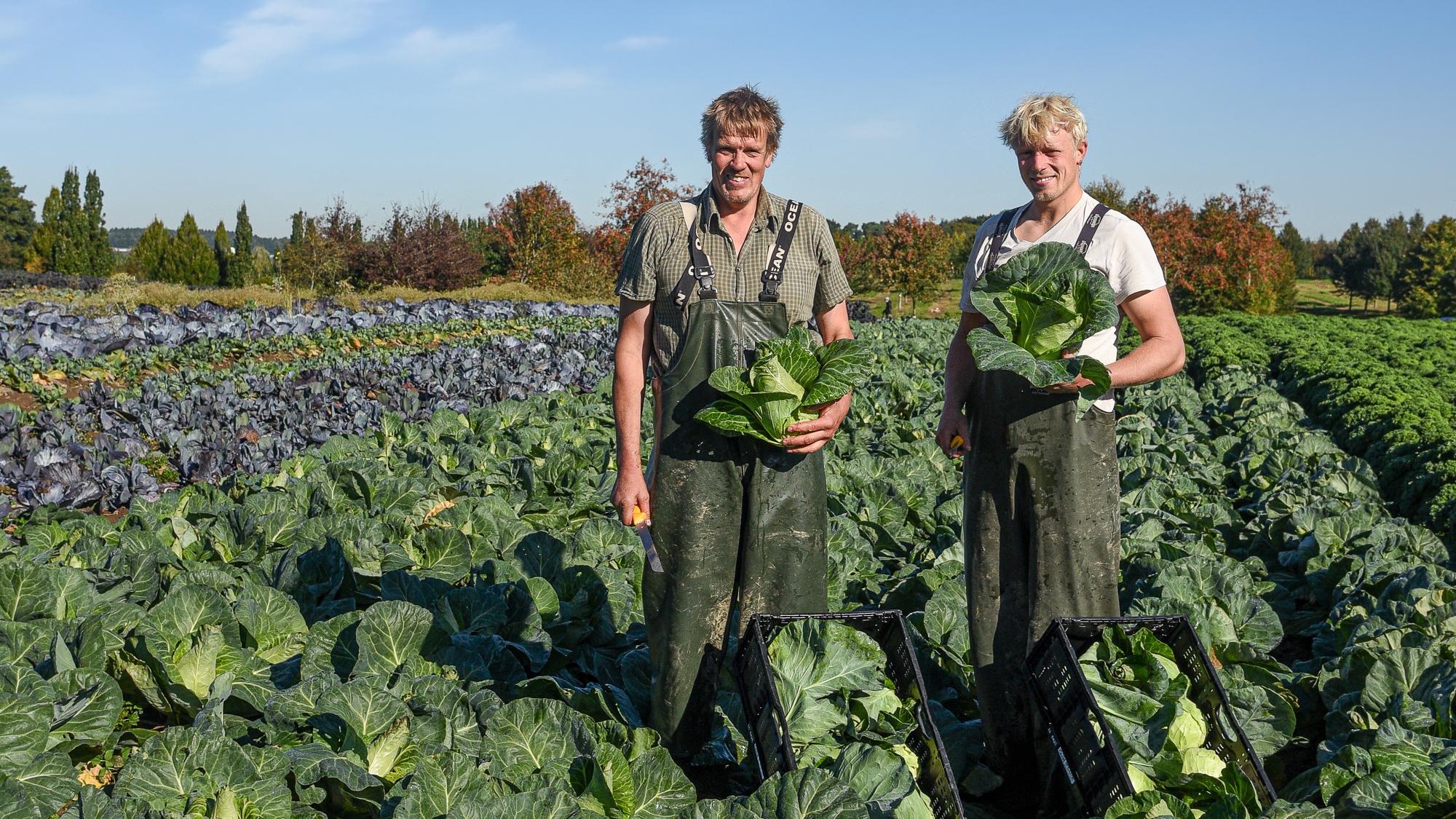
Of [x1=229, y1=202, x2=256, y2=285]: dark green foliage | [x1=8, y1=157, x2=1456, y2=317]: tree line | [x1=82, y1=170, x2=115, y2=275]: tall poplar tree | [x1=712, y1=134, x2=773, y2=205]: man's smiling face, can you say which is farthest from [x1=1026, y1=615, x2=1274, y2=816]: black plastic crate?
[x1=82, y1=170, x2=115, y2=275]: tall poplar tree

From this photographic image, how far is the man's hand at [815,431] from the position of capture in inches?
107

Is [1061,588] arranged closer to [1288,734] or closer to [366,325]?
[1288,734]

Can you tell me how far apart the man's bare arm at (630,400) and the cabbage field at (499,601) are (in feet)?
1.96

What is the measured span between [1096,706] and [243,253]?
58.5m

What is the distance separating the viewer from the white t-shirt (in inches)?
108

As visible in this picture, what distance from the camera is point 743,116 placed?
8.53 feet

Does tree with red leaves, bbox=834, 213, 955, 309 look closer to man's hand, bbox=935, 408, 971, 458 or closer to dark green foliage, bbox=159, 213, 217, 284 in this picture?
dark green foliage, bbox=159, 213, 217, 284

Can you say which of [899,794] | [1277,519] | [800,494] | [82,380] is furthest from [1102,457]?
[82,380]

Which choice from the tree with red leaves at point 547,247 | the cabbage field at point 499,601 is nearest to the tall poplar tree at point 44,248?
the tree with red leaves at point 547,247

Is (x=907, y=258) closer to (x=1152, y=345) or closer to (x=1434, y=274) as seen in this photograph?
(x=1434, y=274)

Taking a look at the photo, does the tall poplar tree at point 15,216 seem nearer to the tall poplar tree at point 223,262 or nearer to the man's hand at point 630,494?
the tall poplar tree at point 223,262

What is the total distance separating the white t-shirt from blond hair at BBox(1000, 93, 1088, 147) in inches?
8.3

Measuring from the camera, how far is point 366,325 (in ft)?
55.1

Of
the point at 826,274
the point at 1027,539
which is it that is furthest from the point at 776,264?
the point at 1027,539
